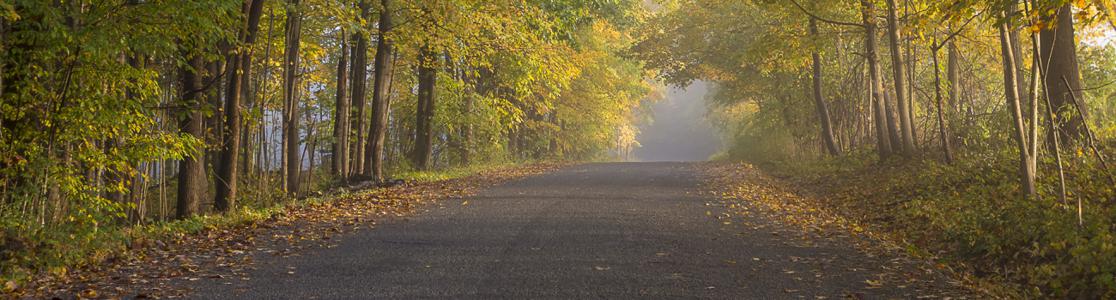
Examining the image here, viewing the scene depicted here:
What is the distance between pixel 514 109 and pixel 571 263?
50.7 feet

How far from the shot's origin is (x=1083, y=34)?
1761cm

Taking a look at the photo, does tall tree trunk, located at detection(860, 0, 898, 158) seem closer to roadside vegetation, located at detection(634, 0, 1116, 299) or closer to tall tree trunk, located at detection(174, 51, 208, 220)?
roadside vegetation, located at detection(634, 0, 1116, 299)

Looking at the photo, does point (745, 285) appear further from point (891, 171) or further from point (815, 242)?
point (891, 171)

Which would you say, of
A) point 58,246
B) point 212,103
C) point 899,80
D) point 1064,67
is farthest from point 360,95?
point 1064,67

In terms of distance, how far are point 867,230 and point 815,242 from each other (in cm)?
175

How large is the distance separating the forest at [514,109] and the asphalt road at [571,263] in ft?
4.50

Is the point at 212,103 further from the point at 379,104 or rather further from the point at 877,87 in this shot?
the point at 877,87

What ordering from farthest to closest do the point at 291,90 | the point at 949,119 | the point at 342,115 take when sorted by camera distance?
the point at 342,115, the point at 291,90, the point at 949,119

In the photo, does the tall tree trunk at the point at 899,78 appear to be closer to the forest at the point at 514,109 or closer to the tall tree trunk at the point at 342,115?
the forest at the point at 514,109

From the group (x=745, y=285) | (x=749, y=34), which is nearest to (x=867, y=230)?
(x=745, y=285)

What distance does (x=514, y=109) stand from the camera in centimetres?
2283

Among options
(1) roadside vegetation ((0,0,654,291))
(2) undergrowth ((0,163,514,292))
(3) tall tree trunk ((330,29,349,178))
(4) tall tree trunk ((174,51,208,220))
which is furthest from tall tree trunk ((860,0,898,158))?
(2) undergrowth ((0,163,514,292))

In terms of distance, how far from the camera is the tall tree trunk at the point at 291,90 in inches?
643

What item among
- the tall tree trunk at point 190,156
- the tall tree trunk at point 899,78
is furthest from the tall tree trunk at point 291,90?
the tall tree trunk at point 899,78
